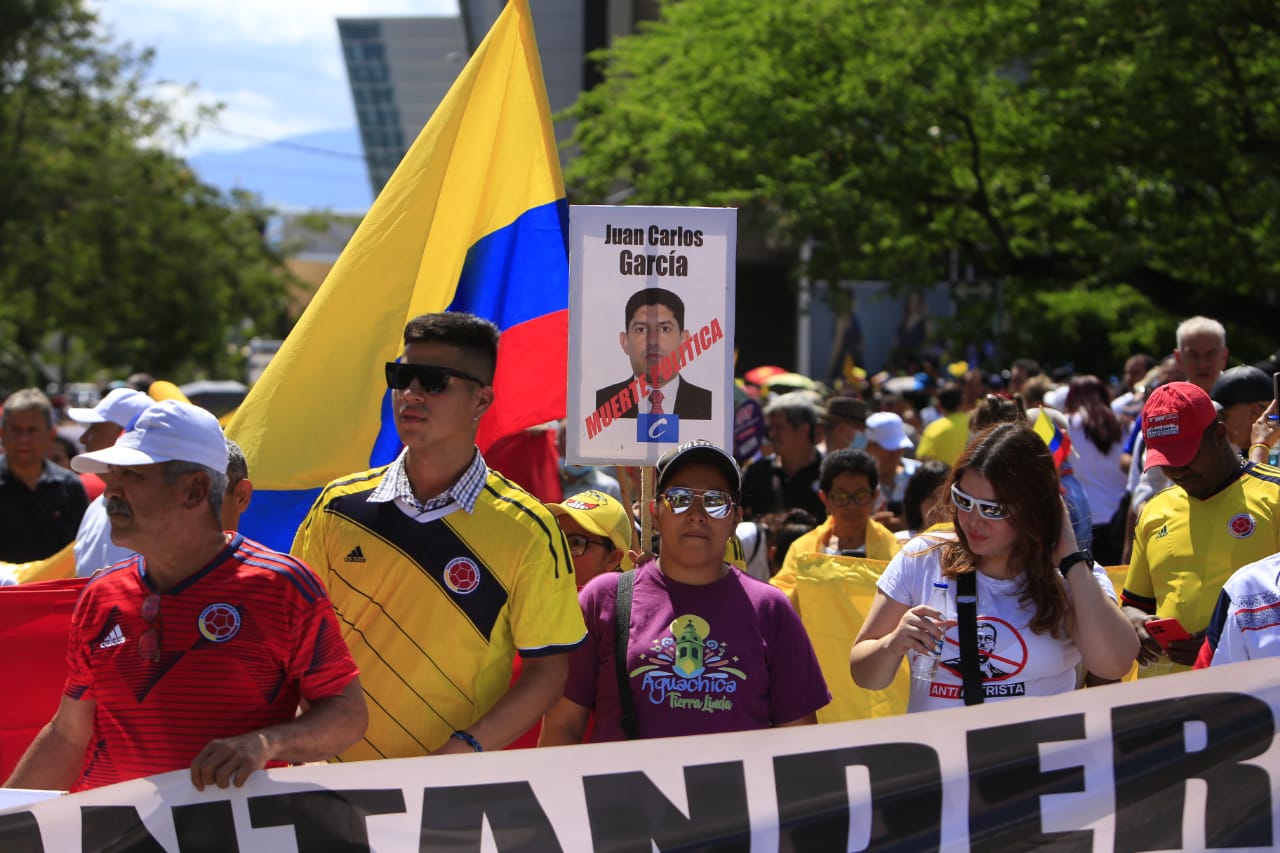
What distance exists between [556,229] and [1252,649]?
281 cm

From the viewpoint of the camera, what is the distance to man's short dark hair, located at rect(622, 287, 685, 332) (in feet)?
16.4

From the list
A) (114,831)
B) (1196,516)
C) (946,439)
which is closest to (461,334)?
(114,831)

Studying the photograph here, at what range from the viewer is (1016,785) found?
3.55m

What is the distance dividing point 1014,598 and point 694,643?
0.83 metres

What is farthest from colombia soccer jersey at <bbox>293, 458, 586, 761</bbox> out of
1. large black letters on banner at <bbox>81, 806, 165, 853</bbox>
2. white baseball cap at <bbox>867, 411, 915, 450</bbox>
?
white baseball cap at <bbox>867, 411, 915, 450</bbox>

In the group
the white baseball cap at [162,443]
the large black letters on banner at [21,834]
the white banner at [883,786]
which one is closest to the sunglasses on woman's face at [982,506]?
the white banner at [883,786]

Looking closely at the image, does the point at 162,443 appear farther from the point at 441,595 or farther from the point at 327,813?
the point at 327,813

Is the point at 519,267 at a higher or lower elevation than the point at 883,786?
higher

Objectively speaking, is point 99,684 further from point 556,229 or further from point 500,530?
point 556,229

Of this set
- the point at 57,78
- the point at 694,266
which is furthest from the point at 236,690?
the point at 57,78

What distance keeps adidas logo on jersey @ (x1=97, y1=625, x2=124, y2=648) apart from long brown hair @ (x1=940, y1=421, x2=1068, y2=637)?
1.99m

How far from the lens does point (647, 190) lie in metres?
22.3

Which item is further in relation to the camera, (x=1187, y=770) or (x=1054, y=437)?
(x=1054, y=437)

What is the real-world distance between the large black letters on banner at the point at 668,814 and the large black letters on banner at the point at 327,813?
1.52 ft
